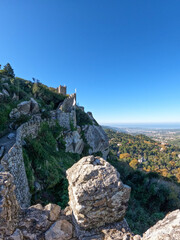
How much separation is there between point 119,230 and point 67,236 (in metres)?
1.21

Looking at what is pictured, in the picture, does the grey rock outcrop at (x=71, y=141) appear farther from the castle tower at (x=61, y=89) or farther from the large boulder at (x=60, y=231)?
the castle tower at (x=61, y=89)

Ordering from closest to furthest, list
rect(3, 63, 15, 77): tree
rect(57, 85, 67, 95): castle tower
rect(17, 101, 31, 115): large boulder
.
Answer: rect(17, 101, 31, 115): large boulder, rect(3, 63, 15, 77): tree, rect(57, 85, 67, 95): castle tower

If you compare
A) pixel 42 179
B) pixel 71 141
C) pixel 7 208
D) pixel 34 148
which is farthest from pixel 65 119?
pixel 7 208

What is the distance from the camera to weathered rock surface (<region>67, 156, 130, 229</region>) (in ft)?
7.43

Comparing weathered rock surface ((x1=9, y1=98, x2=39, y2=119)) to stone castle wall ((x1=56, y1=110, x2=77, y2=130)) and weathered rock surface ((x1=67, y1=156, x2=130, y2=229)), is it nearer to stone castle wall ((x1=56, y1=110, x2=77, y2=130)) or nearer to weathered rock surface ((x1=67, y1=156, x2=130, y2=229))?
stone castle wall ((x1=56, y1=110, x2=77, y2=130))

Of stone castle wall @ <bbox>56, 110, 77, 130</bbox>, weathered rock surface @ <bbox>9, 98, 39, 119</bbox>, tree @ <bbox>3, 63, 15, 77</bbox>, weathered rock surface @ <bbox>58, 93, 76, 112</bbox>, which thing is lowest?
stone castle wall @ <bbox>56, 110, 77, 130</bbox>

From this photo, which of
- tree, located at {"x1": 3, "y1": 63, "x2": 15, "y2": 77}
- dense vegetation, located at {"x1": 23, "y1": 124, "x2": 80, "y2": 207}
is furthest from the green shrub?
tree, located at {"x1": 3, "y1": 63, "x2": 15, "y2": 77}

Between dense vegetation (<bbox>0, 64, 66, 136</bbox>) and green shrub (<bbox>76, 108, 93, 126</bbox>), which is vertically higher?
dense vegetation (<bbox>0, 64, 66, 136</bbox>)

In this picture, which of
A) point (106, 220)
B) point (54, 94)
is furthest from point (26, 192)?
point (54, 94)

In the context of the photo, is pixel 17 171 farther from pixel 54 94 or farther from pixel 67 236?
pixel 54 94

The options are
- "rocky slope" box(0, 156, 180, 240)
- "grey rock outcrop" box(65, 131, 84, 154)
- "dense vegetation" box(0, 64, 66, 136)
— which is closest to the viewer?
"rocky slope" box(0, 156, 180, 240)

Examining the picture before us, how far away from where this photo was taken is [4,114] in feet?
28.4

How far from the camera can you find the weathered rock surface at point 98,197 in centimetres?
226

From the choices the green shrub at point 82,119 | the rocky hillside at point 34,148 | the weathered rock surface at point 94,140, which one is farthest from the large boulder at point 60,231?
the green shrub at point 82,119
